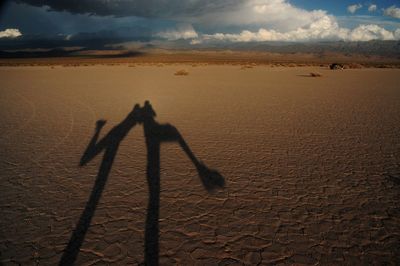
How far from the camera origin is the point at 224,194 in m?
5.13

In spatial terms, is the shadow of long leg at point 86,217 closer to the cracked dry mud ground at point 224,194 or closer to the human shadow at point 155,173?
the cracked dry mud ground at point 224,194

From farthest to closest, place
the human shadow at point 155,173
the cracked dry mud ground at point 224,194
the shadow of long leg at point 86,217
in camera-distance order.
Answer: the human shadow at point 155,173, the cracked dry mud ground at point 224,194, the shadow of long leg at point 86,217

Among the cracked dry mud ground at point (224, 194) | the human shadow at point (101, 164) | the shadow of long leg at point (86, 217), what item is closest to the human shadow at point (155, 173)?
the cracked dry mud ground at point (224, 194)

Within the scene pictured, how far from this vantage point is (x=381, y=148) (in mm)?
7594

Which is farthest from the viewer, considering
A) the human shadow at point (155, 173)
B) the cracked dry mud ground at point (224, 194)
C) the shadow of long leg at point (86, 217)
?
the human shadow at point (155, 173)

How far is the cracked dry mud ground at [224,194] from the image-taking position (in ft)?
12.2

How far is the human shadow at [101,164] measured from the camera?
3744 mm

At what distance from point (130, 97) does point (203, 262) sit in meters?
13.6

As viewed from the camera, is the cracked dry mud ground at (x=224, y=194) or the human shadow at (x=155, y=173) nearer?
the cracked dry mud ground at (x=224, y=194)

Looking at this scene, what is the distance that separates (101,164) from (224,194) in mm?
3034

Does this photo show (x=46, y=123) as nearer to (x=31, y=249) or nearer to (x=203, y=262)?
(x=31, y=249)

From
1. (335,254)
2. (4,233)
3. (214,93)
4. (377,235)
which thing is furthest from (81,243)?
(214,93)

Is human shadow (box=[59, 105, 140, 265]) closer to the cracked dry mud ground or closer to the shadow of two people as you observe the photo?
the shadow of two people

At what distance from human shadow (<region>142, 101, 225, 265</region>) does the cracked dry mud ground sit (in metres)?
0.11
